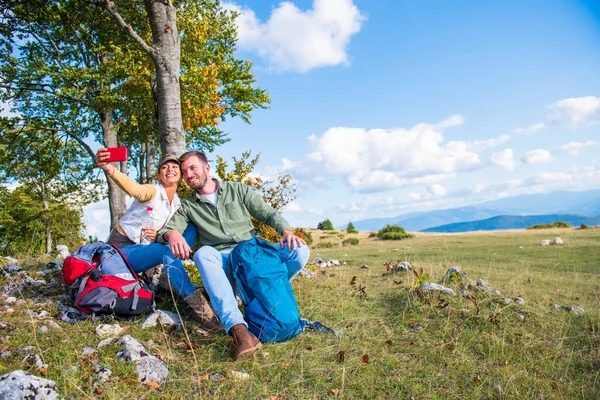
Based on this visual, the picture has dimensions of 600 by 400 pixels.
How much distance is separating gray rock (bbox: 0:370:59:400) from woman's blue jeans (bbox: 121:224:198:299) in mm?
1752

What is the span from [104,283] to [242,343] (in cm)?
195

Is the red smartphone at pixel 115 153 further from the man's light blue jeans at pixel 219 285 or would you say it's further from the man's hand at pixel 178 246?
the man's light blue jeans at pixel 219 285

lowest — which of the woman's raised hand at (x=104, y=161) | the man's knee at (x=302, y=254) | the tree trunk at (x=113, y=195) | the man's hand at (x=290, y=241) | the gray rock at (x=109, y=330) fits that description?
the gray rock at (x=109, y=330)

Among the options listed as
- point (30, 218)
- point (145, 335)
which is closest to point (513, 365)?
point (145, 335)

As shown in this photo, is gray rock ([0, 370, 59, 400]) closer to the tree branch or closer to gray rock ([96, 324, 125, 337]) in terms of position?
gray rock ([96, 324, 125, 337])

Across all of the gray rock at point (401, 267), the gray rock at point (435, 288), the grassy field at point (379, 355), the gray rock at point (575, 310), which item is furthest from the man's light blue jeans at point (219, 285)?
the gray rock at point (401, 267)

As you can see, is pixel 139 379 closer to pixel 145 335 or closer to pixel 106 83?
pixel 145 335

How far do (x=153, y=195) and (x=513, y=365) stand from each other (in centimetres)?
465

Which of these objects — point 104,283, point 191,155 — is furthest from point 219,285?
point 191,155

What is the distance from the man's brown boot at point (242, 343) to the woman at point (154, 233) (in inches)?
31.4

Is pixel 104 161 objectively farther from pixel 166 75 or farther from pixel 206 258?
pixel 166 75

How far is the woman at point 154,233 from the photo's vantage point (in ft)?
15.0

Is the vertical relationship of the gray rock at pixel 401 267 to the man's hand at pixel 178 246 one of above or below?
below

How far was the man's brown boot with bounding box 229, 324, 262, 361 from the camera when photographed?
370cm
